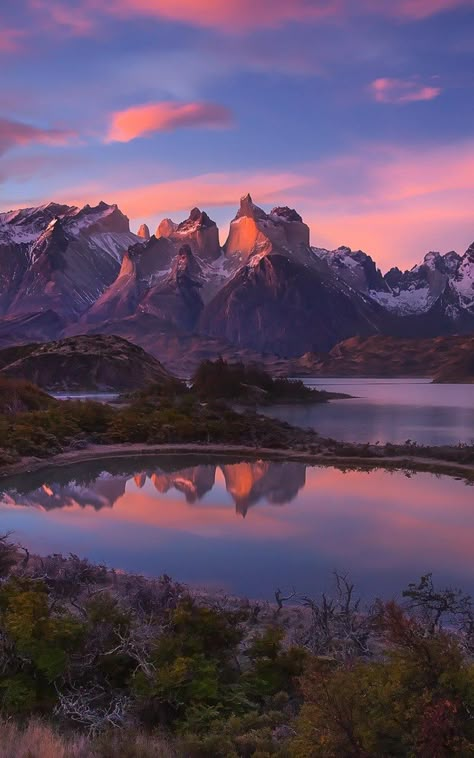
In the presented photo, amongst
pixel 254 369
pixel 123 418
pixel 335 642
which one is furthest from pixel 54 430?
pixel 254 369

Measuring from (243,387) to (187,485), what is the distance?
150ft

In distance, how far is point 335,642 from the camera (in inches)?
356

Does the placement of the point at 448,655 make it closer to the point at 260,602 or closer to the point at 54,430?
the point at 260,602

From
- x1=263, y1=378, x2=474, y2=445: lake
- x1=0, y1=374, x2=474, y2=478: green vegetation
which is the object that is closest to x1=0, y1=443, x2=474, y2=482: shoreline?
x1=0, y1=374, x2=474, y2=478: green vegetation

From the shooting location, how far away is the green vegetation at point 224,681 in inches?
195

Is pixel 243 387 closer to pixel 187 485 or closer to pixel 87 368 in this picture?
pixel 87 368

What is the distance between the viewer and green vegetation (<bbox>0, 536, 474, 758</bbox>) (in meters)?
4.96

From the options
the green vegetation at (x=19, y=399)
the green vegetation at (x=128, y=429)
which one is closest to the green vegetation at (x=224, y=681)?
the green vegetation at (x=128, y=429)

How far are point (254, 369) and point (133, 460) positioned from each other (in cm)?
4857

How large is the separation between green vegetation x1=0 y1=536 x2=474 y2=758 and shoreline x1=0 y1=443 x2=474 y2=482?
16.8m

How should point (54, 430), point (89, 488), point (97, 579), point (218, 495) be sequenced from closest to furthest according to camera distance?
1. point (97, 579)
2. point (218, 495)
3. point (89, 488)
4. point (54, 430)

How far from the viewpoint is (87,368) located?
3612 inches

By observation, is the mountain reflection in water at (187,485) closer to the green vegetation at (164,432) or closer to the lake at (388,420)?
the green vegetation at (164,432)

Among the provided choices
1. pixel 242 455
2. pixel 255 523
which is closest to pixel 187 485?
pixel 255 523
